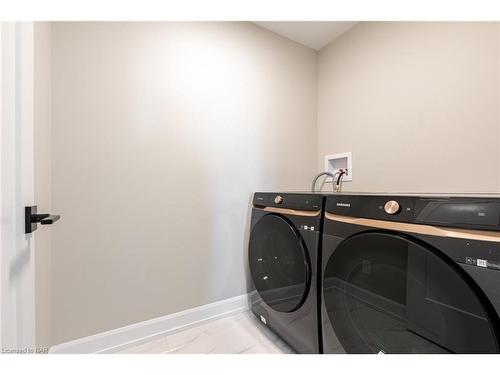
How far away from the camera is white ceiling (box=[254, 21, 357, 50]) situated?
56.7 inches

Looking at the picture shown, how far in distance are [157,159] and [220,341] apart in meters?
1.10

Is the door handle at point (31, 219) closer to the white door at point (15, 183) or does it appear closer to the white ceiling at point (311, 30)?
the white door at point (15, 183)

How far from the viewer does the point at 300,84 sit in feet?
5.48

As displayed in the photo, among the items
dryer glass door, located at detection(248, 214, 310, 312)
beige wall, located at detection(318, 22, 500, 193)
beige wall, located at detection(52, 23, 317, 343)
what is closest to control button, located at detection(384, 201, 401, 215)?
dryer glass door, located at detection(248, 214, 310, 312)

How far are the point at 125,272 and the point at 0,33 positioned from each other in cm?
103

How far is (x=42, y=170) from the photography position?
810 millimetres

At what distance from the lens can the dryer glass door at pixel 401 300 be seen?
0.49 metres

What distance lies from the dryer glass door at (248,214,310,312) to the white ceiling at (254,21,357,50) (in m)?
1.39

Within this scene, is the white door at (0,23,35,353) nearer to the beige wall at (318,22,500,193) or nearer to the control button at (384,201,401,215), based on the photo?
the control button at (384,201,401,215)

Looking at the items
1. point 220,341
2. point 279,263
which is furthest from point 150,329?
point 279,263

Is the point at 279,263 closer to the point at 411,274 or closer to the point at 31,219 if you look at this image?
the point at 411,274

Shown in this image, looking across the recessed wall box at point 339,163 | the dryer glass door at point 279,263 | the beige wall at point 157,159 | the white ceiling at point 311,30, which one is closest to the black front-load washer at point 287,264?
the dryer glass door at point 279,263
